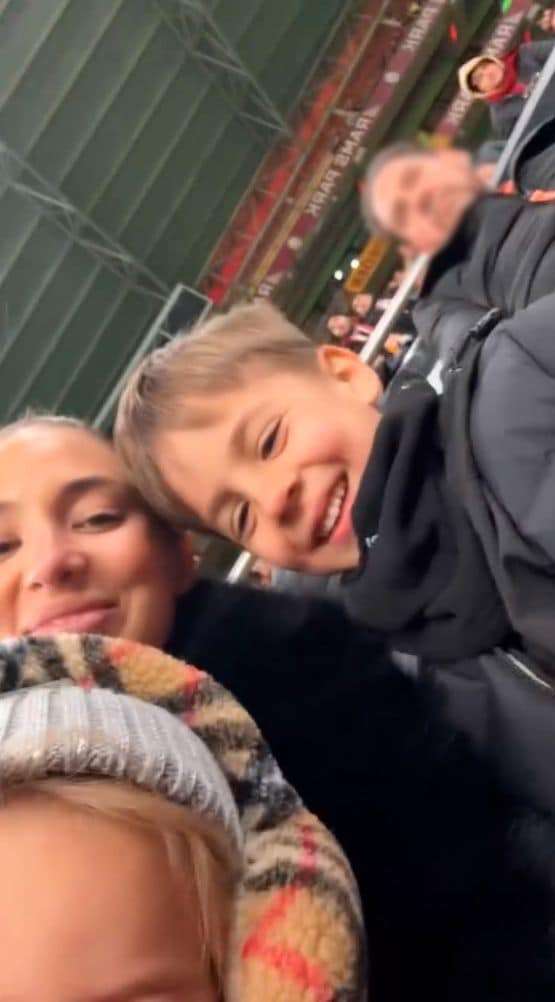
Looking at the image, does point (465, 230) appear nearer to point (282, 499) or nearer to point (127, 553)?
point (282, 499)

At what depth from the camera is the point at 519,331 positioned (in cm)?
69

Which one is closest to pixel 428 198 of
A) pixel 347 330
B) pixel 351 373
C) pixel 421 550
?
pixel 351 373

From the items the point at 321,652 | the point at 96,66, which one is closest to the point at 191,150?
the point at 96,66

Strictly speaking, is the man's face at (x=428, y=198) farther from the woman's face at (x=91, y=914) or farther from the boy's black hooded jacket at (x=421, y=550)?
the woman's face at (x=91, y=914)

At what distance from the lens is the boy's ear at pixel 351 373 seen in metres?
0.94

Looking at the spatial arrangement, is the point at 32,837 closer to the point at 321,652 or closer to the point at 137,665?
the point at 137,665

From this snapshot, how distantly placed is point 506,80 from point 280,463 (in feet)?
5.42

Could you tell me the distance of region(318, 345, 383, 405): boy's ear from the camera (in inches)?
36.8

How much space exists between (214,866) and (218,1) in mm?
4232

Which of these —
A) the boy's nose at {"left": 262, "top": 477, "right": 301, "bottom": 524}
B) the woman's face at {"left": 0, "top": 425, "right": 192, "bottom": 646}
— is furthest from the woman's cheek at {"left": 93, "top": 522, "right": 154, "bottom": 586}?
the boy's nose at {"left": 262, "top": 477, "right": 301, "bottom": 524}

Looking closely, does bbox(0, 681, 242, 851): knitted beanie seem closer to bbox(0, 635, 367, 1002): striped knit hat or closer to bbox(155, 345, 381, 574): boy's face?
bbox(0, 635, 367, 1002): striped knit hat

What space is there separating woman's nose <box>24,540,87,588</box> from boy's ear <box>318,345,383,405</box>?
297 millimetres

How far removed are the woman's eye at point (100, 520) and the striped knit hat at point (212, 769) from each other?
189mm

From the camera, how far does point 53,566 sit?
78 centimetres
